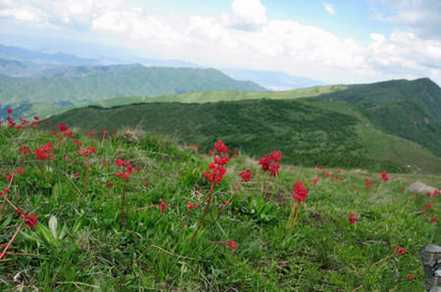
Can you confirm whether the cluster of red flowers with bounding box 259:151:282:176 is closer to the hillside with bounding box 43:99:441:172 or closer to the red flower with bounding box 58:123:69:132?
the red flower with bounding box 58:123:69:132

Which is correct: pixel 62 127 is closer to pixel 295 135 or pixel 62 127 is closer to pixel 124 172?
pixel 124 172

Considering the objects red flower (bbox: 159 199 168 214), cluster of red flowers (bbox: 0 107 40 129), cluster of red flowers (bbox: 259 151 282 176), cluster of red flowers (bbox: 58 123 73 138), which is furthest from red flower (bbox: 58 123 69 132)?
cluster of red flowers (bbox: 259 151 282 176)

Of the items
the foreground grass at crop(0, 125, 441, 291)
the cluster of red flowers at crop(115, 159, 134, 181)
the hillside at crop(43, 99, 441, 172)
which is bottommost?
the hillside at crop(43, 99, 441, 172)

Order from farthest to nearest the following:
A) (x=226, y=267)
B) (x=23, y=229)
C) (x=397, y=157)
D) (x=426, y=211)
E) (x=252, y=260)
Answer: (x=397, y=157) → (x=426, y=211) → (x=252, y=260) → (x=226, y=267) → (x=23, y=229)

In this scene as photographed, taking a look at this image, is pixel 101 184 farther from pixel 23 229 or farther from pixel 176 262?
pixel 176 262

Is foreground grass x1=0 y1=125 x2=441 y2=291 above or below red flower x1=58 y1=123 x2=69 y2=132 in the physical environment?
below

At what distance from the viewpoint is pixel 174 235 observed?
4.04 meters

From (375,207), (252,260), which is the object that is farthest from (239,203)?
(375,207)

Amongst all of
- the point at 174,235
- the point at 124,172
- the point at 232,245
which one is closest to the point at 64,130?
the point at 124,172

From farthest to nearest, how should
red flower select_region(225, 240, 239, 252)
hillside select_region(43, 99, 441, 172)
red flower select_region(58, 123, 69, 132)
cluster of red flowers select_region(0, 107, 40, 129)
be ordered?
hillside select_region(43, 99, 441, 172)
cluster of red flowers select_region(0, 107, 40, 129)
red flower select_region(58, 123, 69, 132)
red flower select_region(225, 240, 239, 252)

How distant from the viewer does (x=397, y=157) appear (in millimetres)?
129500

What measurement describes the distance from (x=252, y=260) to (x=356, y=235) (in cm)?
233

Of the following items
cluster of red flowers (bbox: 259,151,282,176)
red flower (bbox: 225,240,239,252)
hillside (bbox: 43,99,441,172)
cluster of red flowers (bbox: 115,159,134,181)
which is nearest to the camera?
red flower (bbox: 225,240,239,252)

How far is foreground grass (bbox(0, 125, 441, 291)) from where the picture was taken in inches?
131
